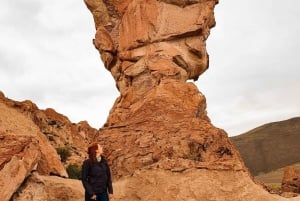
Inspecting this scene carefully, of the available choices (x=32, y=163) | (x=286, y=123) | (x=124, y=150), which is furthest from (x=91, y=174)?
(x=286, y=123)

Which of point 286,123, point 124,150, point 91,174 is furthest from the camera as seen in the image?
point 286,123

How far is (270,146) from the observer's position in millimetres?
134125

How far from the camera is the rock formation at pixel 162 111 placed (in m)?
16.7

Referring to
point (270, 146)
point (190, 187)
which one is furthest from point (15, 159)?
point (270, 146)

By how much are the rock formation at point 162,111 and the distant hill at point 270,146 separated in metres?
98.3

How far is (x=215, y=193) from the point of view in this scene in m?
16.3

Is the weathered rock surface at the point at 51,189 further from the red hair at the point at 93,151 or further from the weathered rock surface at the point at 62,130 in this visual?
the weathered rock surface at the point at 62,130

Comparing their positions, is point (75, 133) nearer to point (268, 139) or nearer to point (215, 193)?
point (215, 193)

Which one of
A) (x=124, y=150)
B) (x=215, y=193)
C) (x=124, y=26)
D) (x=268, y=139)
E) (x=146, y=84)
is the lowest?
(x=215, y=193)

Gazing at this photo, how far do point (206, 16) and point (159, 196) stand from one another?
9.74 m

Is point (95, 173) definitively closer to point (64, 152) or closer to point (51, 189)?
point (51, 189)

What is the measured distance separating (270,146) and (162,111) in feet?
391

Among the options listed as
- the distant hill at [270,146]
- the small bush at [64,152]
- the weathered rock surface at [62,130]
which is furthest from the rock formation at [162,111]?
the distant hill at [270,146]

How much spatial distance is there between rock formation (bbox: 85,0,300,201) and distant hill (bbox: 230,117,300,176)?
9827 centimetres
